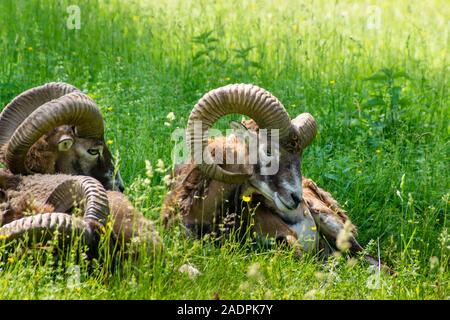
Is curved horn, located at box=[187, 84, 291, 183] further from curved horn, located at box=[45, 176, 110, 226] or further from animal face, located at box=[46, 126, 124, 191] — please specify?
curved horn, located at box=[45, 176, 110, 226]

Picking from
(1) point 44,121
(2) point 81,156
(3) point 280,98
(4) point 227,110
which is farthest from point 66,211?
(3) point 280,98

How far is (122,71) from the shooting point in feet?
49.8

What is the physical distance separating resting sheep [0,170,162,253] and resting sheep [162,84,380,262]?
4.25 feet

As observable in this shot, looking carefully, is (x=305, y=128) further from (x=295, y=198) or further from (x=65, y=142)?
(x=65, y=142)

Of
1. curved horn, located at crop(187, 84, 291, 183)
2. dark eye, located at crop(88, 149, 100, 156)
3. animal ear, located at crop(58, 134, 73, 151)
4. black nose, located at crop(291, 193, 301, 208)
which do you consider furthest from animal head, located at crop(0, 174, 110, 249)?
black nose, located at crop(291, 193, 301, 208)

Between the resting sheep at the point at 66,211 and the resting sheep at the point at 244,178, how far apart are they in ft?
4.25

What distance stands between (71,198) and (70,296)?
62.6 inches

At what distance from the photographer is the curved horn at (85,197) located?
8.49m

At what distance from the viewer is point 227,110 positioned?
35.1 feet

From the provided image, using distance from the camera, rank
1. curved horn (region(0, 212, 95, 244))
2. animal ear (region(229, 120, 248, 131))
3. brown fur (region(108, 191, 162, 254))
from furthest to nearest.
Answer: animal ear (region(229, 120, 248, 131)) → brown fur (region(108, 191, 162, 254)) → curved horn (region(0, 212, 95, 244))

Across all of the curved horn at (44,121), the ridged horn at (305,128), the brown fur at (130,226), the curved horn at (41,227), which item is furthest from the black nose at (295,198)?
the curved horn at (41,227)

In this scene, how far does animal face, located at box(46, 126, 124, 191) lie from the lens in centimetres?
1025

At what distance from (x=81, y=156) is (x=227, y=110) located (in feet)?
4.88

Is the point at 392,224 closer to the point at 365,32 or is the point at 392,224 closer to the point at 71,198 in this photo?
the point at 71,198
